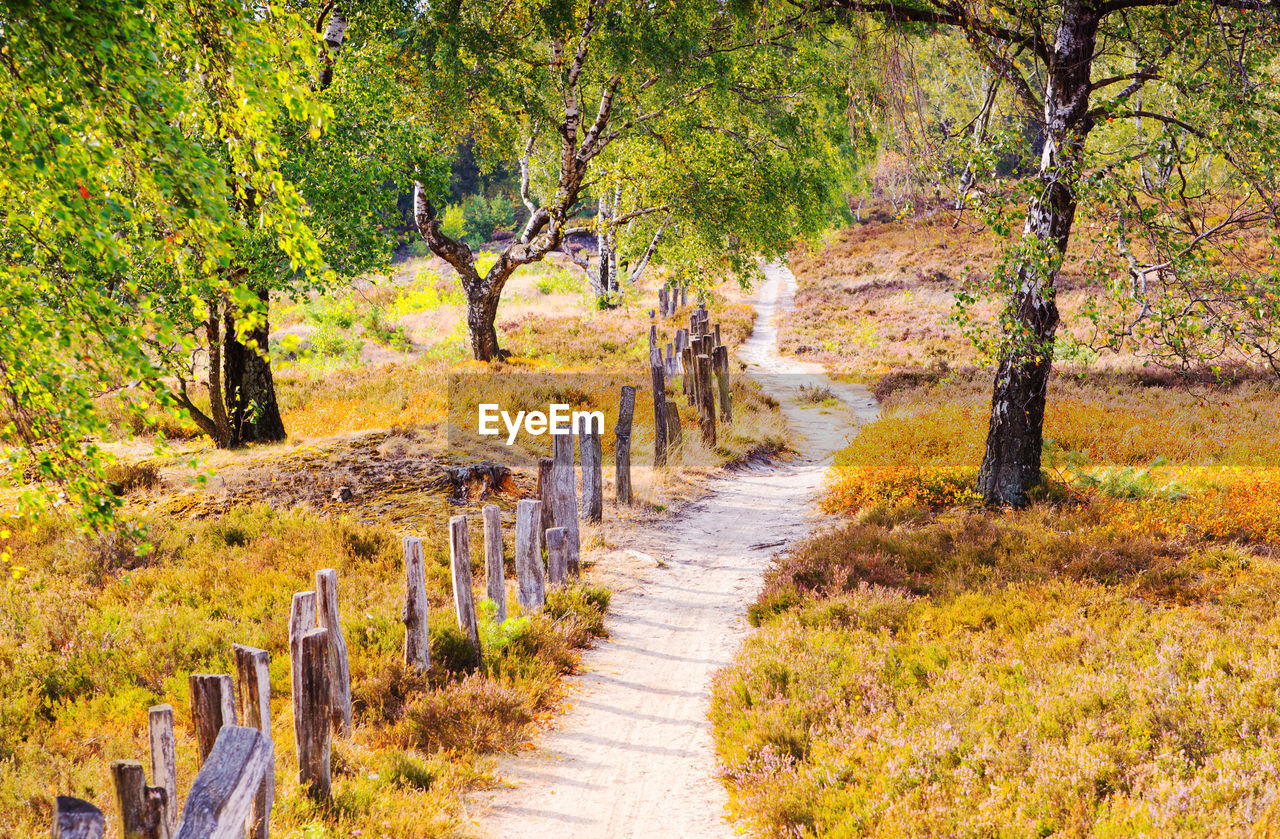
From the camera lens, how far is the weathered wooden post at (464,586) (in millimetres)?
6898

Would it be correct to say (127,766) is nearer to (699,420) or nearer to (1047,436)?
(699,420)

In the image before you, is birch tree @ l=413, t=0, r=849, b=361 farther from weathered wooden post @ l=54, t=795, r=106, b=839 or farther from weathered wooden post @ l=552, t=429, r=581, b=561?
weathered wooden post @ l=54, t=795, r=106, b=839

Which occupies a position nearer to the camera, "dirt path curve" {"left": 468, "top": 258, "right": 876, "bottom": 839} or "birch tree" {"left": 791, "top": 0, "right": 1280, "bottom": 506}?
"dirt path curve" {"left": 468, "top": 258, "right": 876, "bottom": 839}

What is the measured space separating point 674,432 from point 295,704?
34.7 feet

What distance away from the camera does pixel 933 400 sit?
19844 mm

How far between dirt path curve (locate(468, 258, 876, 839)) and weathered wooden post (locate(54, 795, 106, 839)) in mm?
2901

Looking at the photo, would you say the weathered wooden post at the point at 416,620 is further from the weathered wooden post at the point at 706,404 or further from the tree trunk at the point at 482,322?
the tree trunk at the point at 482,322

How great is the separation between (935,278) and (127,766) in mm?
42510

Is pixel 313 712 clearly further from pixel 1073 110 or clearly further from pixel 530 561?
pixel 1073 110

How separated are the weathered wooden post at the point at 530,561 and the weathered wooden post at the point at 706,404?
807 centimetres

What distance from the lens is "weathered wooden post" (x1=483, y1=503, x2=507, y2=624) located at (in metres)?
7.50

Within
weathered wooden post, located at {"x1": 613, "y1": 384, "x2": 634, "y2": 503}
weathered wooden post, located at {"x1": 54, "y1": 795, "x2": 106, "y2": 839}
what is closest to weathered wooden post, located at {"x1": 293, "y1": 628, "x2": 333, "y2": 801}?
weathered wooden post, located at {"x1": 54, "y1": 795, "x2": 106, "y2": 839}

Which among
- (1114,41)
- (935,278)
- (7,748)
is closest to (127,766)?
(7,748)

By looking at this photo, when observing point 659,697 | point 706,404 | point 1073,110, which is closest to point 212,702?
point 659,697
